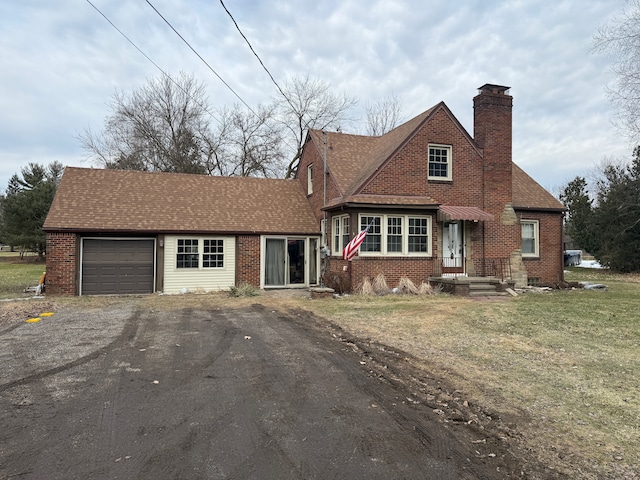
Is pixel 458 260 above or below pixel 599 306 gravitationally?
above

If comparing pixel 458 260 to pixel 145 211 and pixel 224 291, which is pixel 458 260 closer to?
pixel 224 291

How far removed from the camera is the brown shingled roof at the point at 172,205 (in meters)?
15.7

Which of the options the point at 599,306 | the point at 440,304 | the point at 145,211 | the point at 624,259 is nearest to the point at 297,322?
the point at 440,304

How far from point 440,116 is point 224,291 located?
1050 centimetres

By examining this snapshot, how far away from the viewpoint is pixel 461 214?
51.4 feet

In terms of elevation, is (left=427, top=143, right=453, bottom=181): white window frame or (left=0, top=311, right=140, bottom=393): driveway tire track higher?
(left=427, top=143, right=453, bottom=181): white window frame

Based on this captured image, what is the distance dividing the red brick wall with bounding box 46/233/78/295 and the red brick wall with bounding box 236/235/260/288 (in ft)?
18.5

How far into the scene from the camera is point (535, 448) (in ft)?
12.3

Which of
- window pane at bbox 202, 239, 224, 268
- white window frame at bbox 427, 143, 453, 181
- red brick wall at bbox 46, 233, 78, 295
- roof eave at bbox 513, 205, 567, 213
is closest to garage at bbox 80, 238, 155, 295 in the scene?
red brick wall at bbox 46, 233, 78, 295

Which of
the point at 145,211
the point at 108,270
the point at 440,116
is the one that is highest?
the point at 440,116

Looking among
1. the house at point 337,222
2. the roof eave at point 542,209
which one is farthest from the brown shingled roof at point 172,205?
the roof eave at point 542,209

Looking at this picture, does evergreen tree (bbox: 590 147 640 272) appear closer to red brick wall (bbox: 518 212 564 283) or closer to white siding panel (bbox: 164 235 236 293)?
red brick wall (bbox: 518 212 564 283)

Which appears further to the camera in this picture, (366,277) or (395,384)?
(366,277)

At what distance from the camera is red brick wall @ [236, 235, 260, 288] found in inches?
671
